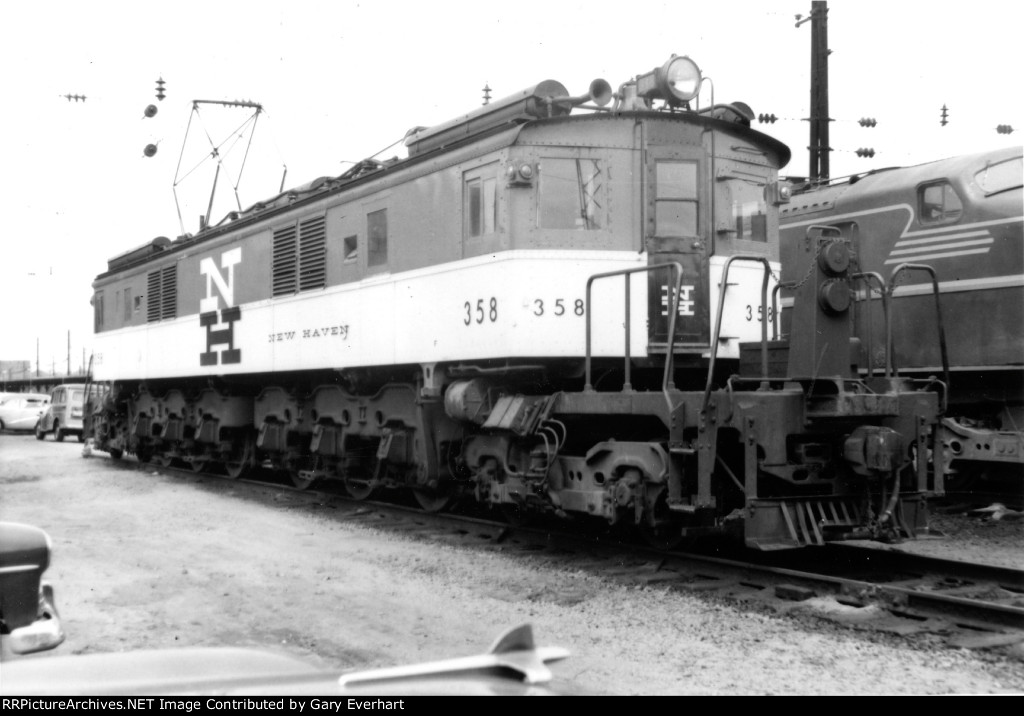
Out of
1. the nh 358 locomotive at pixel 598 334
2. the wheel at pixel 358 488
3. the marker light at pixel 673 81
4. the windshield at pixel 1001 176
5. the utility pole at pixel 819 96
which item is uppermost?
the utility pole at pixel 819 96

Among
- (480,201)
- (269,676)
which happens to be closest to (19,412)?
(480,201)

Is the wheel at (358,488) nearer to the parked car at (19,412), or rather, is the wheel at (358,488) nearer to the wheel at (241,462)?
the wheel at (241,462)

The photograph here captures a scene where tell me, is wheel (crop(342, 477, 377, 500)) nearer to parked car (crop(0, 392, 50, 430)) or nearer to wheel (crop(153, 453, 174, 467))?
wheel (crop(153, 453, 174, 467))

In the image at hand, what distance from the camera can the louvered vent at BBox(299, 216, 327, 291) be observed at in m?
12.3

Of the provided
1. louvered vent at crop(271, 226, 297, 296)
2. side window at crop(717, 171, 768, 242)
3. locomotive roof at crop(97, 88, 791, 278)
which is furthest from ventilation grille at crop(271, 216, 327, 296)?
side window at crop(717, 171, 768, 242)

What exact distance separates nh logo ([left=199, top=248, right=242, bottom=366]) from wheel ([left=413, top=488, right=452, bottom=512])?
13.9 ft

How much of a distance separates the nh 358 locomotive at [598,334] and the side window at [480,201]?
0.08 feet

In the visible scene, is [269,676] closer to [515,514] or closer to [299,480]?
[515,514]

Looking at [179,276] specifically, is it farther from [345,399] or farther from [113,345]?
[345,399]

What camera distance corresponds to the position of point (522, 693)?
2.07 metres

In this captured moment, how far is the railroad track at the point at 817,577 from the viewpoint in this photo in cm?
620

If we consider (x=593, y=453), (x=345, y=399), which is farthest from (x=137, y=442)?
(x=593, y=453)

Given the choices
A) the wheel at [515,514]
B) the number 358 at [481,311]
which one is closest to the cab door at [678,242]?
the number 358 at [481,311]

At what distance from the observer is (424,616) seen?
6836 mm
